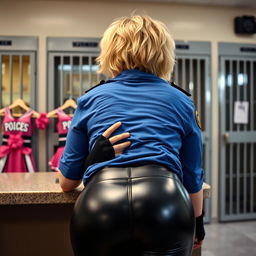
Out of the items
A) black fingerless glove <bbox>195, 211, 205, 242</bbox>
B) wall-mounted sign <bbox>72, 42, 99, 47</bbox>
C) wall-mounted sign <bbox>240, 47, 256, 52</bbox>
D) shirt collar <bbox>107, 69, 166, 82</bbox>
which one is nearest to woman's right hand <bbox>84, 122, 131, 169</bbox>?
shirt collar <bbox>107, 69, 166, 82</bbox>

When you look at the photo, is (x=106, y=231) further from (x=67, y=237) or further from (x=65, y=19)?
(x=65, y=19)

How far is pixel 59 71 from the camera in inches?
147

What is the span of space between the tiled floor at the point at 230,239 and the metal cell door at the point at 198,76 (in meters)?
0.27

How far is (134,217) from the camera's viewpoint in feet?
2.91

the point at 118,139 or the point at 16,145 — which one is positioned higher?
the point at 118,139

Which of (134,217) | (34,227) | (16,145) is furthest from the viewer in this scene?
(16,145)

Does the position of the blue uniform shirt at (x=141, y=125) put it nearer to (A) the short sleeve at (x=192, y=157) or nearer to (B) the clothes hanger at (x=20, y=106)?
(A) the short sleeve at (x=192, y=157)

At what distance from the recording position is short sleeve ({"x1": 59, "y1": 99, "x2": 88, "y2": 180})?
44.0 inches

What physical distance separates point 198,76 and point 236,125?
0.81 metres

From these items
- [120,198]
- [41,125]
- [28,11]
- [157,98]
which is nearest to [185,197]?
[120,198]

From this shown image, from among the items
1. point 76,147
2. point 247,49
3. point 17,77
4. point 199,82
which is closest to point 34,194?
point 76,147

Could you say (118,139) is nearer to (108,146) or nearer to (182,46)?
(108,146)

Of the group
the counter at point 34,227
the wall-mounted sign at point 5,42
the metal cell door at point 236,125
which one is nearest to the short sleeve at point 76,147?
the counter at point 34,227

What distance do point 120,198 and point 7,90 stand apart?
317 cm
